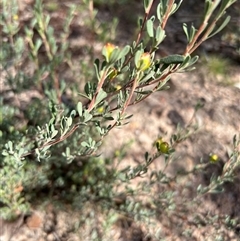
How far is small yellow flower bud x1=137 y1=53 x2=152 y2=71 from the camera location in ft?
3.26

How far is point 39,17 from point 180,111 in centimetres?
129

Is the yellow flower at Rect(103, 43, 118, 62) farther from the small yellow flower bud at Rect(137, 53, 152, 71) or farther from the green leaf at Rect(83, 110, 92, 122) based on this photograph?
the green leaf at Rect(83, 110, 92, 122)

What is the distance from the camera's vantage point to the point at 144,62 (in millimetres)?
998

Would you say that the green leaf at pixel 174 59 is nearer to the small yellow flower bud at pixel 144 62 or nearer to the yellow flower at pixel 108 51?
the small yellow flower bud at pixel 144 62

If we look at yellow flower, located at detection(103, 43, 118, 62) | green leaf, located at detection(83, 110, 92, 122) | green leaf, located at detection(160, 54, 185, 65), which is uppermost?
yellow flower, located at detection(103, 43, 118, 62)

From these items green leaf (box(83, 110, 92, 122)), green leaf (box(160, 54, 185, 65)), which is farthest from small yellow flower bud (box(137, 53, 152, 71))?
green leaf (box(83, 110, 92, 122))

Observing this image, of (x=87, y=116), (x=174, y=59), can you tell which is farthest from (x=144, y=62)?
(x=87, y=116)

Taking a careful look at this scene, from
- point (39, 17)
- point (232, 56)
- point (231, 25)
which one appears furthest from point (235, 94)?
point (39, 17)

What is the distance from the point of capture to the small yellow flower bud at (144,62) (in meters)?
0.99

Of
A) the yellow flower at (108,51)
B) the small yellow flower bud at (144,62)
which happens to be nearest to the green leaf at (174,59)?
the small yellow flower bud at (144,62)

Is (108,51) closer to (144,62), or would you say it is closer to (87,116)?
(144,62)

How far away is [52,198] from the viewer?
2.12 metres

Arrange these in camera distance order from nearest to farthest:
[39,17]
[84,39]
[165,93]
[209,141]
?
[39,17], [209,141], [165,93], [84,39]

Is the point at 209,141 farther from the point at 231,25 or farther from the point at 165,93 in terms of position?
the point at 231,25
